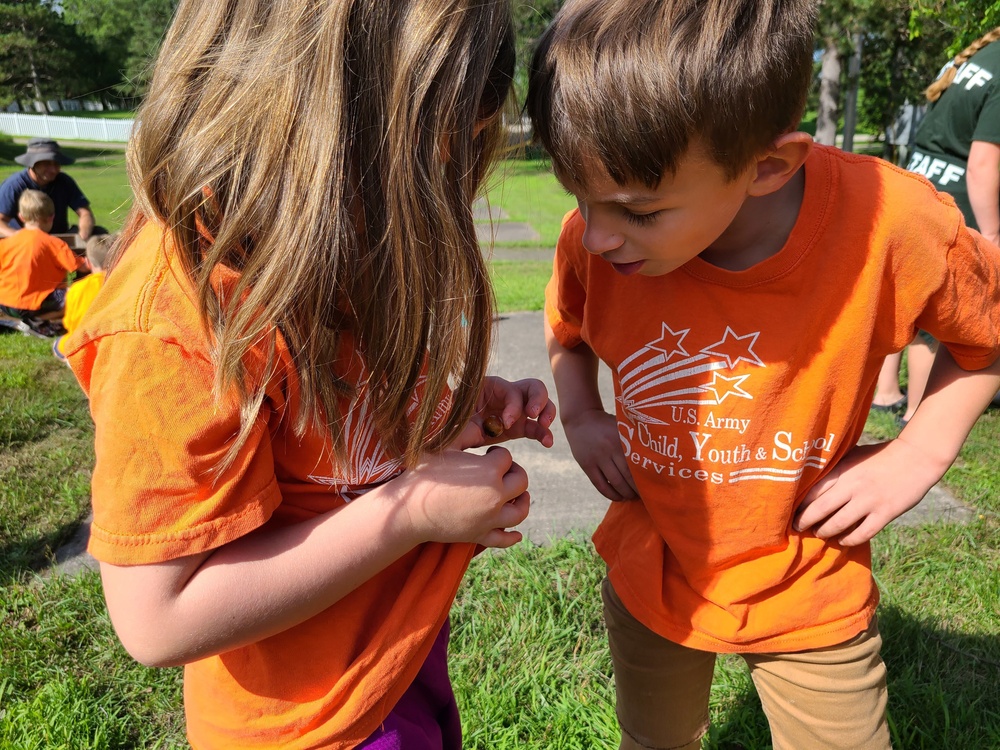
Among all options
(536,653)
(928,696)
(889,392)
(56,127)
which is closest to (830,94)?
(889,392)

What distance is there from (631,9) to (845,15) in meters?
13.2

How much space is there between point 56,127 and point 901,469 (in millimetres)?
45876

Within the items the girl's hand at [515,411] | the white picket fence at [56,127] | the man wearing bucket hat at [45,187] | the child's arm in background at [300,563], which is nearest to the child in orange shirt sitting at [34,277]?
the man wearing bucket hat at [45,187]

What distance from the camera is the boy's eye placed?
126cm

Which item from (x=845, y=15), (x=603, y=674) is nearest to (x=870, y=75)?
(x=845, y=15)

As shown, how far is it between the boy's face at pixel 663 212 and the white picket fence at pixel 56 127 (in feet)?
142

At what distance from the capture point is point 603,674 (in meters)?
2.32

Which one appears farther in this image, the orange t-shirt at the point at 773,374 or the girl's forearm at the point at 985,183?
the girl's forearm at the point at 985,183

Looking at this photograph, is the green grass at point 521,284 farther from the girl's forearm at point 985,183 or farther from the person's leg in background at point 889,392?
the girl's forearm at point 985,183

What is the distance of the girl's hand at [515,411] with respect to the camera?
146 centimetres

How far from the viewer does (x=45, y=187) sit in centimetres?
833

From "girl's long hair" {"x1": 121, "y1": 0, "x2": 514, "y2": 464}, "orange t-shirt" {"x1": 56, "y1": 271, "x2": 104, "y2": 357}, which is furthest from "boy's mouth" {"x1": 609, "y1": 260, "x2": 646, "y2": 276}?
"orange t-shirt" {"x1": 56, "y1": 271, "x2": 104, "y2": 357}

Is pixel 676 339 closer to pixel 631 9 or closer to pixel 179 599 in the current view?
pixel 631 9

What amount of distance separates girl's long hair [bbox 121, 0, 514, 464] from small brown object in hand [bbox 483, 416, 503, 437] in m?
0.37
